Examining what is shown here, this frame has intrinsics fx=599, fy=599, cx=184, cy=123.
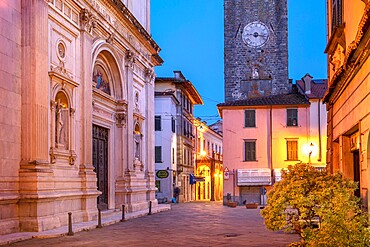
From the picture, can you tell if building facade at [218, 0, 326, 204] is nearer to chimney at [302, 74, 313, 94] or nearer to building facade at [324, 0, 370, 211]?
chimney at [302, 74, 313, 94]

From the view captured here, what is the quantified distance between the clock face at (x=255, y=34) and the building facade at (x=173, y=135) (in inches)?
332

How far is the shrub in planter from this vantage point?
11120mm

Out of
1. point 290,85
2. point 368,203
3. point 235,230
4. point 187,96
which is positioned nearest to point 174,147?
point 187,96

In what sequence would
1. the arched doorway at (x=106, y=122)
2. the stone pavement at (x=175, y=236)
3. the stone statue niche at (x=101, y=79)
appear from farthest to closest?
the stone statue niche at (x=101, y=79) → the arched doorway at (x=106, y=122) → the stone pavement at (x=175, y=236)

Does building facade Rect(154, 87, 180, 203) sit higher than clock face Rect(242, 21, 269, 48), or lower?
lower

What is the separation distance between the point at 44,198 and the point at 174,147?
119 ft

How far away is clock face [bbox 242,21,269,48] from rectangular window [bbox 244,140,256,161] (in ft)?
62.5

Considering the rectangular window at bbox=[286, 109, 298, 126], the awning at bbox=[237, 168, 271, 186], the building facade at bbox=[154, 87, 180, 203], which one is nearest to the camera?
the awning at bbox=[237, 168, 271, 186]

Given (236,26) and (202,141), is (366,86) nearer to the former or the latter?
(236,26)

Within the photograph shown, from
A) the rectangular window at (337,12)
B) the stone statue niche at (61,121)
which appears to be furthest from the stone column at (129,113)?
the rectangular window at (337,12)

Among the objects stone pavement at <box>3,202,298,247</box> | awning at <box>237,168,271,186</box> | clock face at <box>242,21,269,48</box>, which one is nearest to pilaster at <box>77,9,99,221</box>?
stone pavement at <box>3,202,298,247</box>

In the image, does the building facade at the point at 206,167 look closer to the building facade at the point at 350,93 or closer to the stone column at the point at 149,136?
the stone column at the point at 149,136

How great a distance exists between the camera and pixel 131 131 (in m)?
31.1

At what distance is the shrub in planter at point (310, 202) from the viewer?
11.1 meters
